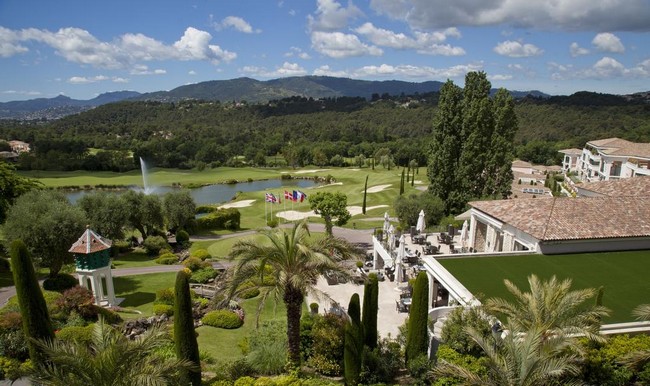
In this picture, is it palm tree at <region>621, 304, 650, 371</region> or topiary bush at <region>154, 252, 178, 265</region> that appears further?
topiary bush at <region>154, 252, 178, 265</region>

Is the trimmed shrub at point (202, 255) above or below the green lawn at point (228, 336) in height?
below

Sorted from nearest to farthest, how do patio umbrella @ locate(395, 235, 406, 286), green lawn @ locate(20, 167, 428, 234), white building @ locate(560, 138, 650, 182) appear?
1. patio umbrella @ locate(395, 235, 406, 286)
2. white building @ locate(560, 138, 650, 182)
3. green lawn @ locate(20, 167, 428, 234)

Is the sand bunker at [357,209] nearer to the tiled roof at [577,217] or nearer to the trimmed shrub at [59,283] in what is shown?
the tiled roof at [577,217]

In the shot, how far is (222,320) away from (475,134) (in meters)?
29.4

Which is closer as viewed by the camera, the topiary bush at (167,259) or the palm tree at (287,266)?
the palm tree at (287,266)

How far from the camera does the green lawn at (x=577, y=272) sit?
1841 centimetres

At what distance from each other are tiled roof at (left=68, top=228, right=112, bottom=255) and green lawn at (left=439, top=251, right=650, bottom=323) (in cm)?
1911

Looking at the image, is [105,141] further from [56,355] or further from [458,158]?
[56,355]

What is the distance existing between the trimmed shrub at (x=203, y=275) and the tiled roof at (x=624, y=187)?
31508mm

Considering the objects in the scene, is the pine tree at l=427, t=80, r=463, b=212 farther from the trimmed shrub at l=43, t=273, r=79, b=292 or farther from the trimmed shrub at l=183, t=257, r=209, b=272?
the trimmed shrub at l=43, t=273, r=79, b=292

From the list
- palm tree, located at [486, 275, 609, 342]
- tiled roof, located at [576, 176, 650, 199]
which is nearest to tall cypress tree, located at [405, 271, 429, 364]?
palm tree, located at [486, 275, 609, 342]

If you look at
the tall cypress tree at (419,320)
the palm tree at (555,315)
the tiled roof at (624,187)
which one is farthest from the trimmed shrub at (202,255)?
the tiled roof at (624,187)

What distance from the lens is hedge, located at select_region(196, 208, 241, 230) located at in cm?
4941

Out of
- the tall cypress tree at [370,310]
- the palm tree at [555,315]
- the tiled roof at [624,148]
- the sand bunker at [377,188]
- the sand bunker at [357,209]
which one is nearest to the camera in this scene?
the palm tree at [555,315]
